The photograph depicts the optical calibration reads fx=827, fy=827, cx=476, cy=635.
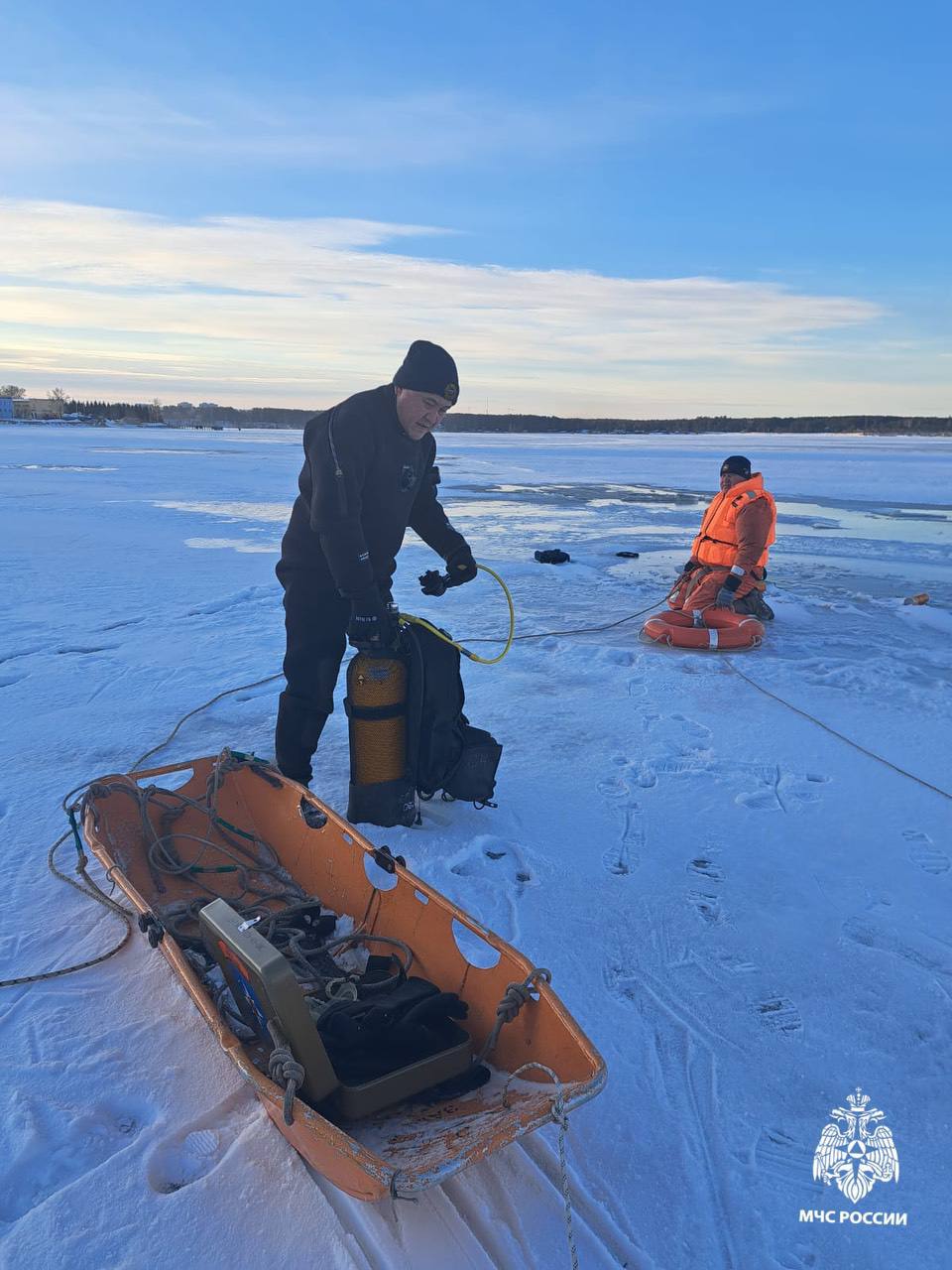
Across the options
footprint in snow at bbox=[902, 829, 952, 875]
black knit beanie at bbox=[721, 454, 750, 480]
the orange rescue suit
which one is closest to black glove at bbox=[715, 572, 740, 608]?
the orange rescue suit

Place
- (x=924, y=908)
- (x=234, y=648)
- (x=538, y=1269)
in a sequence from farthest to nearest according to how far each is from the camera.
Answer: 1. (x=234, y=648)
2. (x=924, y=908)
3. (x=538, y=1269)

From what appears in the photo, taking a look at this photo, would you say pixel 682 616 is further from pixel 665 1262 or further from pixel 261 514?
pixel 261 514

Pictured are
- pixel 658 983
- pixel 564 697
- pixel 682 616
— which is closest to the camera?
pixel 658 983

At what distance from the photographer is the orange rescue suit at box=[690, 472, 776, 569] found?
6750mm

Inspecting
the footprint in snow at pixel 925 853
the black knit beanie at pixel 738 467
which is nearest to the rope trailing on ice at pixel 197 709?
the footprint in snow at pixel 925 853

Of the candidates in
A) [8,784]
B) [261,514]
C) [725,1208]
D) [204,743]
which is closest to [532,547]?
→ [261,514]

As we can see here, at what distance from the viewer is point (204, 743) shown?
4066 mm

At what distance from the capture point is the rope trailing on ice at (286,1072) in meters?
1.62

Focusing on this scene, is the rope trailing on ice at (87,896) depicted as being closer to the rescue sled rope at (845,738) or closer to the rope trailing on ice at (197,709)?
the rope trailing on ice at (197,709)

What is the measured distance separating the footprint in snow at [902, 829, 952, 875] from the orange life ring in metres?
2.80

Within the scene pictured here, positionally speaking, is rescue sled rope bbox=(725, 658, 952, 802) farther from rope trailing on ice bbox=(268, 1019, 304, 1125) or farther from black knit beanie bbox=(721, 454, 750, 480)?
rope trailing on ice bbox=(268, 1019, 304, 1125)

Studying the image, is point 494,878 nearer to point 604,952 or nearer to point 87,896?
point 604,952

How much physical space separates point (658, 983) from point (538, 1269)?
947 millimetres

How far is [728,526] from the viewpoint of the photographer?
22.8 feet
